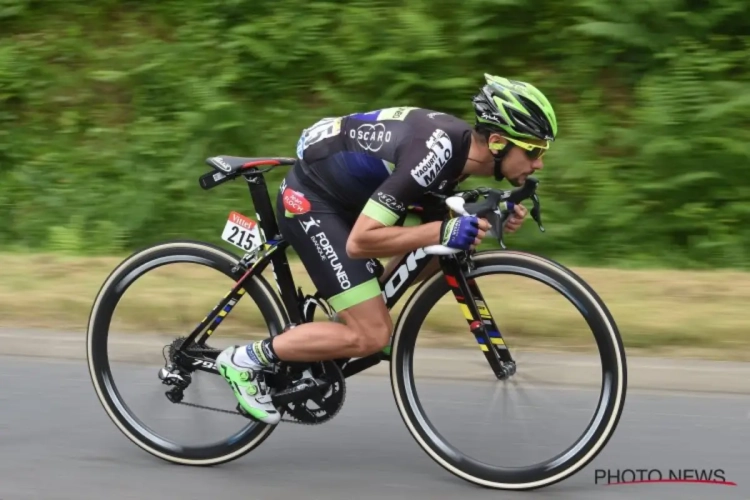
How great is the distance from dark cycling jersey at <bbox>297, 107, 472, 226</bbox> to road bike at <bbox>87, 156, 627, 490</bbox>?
0.46 ft

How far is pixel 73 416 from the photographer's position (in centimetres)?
524

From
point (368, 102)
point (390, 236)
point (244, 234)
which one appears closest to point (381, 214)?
point (390, 236)

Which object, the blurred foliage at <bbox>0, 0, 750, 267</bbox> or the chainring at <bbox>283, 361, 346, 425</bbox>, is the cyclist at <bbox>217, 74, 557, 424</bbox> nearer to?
the chainring at <bbox>283, 361, 346, 425</bbox>

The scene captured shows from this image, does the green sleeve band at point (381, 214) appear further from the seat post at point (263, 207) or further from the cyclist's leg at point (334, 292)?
the seat post at point (263, 207)

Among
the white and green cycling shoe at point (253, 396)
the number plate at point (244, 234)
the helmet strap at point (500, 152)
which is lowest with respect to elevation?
the white and green cycling shoe at point (253, 396)

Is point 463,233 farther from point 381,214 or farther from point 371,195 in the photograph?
point 371,195

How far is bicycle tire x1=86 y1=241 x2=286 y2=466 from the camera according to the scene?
14.8 feet

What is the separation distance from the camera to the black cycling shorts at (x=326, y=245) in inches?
166

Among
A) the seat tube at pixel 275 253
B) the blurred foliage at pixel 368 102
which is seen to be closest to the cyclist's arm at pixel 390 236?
the seat tube at pixel 275 253

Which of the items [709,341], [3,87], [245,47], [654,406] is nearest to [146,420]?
[654,406]

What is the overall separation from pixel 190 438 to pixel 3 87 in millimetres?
7407

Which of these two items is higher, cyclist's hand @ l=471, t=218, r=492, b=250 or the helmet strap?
the helmet strap

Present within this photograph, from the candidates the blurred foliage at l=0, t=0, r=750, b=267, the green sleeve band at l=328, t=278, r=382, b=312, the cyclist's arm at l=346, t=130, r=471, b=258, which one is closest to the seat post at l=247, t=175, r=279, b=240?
the green sleeve band at l=328, t=278, r=382, b=312

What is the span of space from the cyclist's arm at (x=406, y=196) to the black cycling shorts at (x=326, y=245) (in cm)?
23
